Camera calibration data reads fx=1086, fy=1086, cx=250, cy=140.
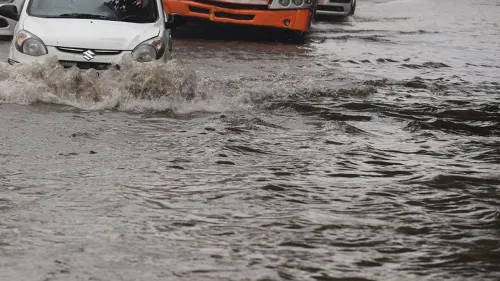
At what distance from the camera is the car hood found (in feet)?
37.1

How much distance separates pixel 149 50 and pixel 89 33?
69cm

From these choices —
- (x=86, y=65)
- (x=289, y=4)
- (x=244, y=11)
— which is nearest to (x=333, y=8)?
(x=289, y=4)

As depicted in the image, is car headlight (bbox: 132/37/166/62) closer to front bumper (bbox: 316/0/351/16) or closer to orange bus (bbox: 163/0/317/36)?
orange bus (bbox: 163/0/317/36)

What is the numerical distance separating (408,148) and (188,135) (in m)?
1.90

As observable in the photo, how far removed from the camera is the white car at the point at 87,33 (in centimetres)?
1132

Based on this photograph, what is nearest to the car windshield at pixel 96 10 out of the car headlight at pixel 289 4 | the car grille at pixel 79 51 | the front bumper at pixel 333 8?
the car grille at pixel 79 51

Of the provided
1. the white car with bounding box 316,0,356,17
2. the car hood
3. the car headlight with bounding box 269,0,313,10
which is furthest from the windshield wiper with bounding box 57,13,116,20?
the white car with bounding box 316,0,356,17

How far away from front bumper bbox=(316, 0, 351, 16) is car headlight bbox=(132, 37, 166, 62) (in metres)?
17.1

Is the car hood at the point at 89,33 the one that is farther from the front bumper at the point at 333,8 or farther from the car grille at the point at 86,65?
the front bumper at the point at 333,8

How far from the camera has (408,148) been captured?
917 centimetres

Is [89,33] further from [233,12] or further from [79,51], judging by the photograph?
[233,12]

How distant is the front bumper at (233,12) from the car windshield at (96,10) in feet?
22.8

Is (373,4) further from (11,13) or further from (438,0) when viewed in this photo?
(11,13)

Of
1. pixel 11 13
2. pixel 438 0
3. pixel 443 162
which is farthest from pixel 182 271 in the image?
pixel 438 0
